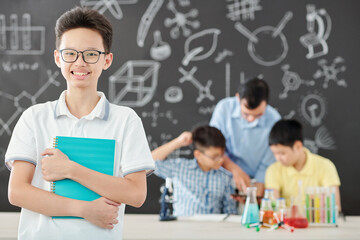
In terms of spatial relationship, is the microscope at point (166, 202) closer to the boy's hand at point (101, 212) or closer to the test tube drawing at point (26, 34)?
the boy's hand at point (101, 212)

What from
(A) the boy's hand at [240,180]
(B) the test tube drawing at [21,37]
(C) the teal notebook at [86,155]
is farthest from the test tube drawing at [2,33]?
(C) the teal notebook at [86,155]

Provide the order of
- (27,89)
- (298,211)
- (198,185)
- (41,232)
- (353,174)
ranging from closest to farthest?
(41,232), (298,211), (198,185), (353,174), (27,89)

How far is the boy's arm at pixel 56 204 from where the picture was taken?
102cm

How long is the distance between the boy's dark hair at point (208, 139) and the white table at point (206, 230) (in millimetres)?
557

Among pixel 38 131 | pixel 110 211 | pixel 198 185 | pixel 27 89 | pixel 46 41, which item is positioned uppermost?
pixel 46 41

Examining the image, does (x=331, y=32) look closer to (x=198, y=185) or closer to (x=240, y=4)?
(x=240, y=4)

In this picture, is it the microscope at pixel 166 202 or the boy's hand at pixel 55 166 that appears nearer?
the boy's hand at pixel 55 166

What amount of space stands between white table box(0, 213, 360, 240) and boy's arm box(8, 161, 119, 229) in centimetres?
81

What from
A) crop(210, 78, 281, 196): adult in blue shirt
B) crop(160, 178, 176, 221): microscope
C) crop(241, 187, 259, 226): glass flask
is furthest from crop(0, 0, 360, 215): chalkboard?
crop(241, 187, 259, 226): glass flask

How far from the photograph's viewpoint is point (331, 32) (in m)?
3.44

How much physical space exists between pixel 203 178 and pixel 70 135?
1.86 meters

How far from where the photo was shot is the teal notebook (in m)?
1.05

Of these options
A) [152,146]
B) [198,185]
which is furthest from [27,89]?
[198,185]

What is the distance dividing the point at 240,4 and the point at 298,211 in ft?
6.52
